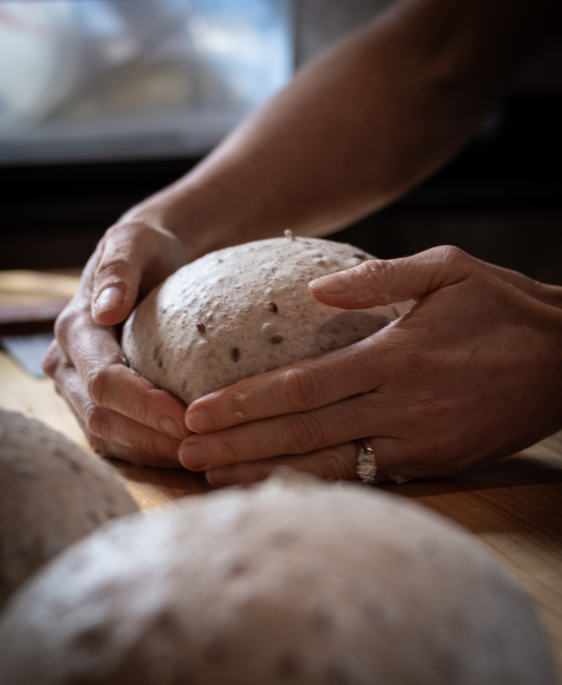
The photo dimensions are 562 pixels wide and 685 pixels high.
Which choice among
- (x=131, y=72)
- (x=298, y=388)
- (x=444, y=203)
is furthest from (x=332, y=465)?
(x=444, y=203)

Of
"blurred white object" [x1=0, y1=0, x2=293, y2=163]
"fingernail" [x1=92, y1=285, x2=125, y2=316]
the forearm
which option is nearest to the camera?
"fingernail" [x1=92, y1=285, x2=125, y2=316]

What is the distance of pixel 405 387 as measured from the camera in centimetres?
101

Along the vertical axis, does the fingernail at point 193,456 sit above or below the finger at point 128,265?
below

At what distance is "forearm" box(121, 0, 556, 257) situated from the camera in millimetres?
1778

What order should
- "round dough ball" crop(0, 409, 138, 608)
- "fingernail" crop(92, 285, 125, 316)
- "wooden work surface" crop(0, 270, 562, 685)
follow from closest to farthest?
"round dough ball" crop(0, 409, 138, 608), "wooden work surface" crop(0, 270, 562, 685), "fingernail" crop(92, 285, 125, 316)

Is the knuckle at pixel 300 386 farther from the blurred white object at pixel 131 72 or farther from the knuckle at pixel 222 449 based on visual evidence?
the blurred white object at pixel 131 72

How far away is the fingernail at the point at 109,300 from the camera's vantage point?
1.16 metres

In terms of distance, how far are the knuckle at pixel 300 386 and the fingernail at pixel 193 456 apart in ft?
0.54

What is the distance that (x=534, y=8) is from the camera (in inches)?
77.5

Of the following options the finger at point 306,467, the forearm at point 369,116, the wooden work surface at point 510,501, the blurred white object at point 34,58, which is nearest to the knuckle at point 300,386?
the finger at point 306,467

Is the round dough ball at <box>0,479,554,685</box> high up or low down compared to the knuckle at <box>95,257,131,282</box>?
up

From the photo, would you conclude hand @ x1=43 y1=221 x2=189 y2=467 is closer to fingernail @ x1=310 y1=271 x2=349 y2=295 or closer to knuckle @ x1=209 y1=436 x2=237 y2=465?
knuckle @ x1=209 y1=436 x2=237 y2=465

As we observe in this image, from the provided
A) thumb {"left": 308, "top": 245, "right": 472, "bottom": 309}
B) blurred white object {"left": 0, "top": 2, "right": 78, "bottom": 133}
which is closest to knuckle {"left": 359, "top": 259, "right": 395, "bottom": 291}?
thumb {"left": 308, "top": 245, "right": 472, "bottom": 309}

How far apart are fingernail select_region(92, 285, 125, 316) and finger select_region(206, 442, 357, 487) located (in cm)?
35
